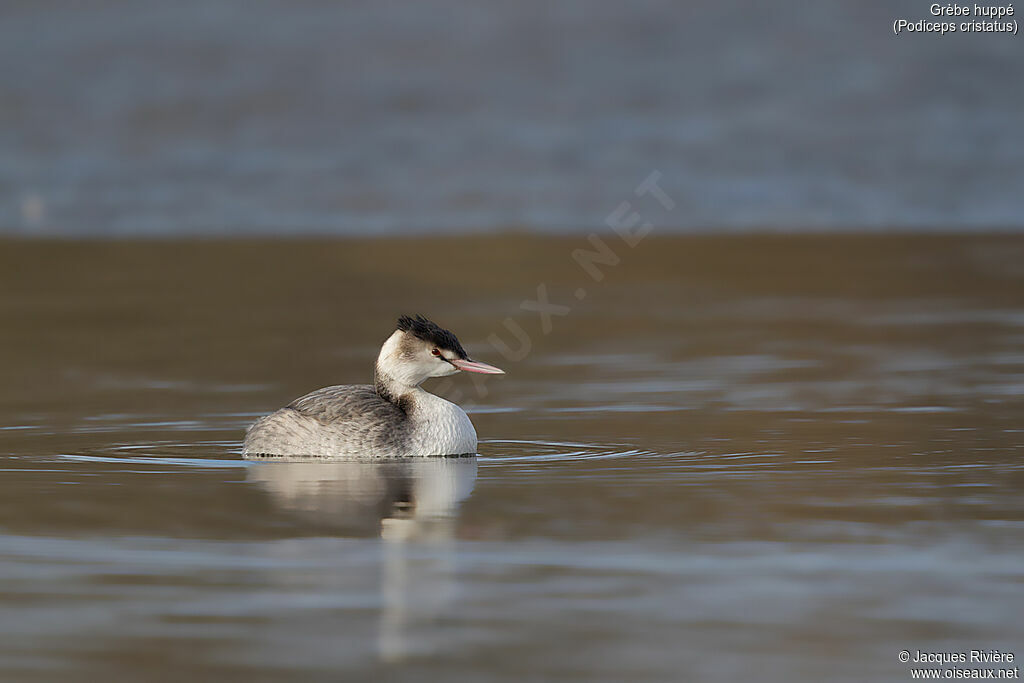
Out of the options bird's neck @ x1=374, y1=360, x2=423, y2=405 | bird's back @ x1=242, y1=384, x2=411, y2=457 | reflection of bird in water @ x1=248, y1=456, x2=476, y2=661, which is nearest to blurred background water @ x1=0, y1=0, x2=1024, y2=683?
reflection of bird in water @ x1=248, y1=456, x2=476, y2=661

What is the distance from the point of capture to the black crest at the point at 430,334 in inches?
430

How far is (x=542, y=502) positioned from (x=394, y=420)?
2.04 meters

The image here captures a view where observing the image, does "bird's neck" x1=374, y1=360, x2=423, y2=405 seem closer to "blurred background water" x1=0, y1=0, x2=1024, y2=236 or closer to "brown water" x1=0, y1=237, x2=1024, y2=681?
"brown water" x1=0, y1=237, x2=1024, y2=681

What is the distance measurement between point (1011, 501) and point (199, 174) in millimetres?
24193

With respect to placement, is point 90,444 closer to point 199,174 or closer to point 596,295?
point 596,295

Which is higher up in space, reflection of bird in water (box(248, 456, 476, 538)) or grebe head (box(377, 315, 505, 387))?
grebe head (box(377, 315, 505, 387))

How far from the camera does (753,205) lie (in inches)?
1142

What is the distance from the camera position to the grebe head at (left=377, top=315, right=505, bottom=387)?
431 inches

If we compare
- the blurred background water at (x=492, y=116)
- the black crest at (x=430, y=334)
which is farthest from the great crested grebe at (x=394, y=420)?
the blurred background water at (x=492, y=116)

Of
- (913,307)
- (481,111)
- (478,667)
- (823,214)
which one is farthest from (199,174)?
(478,667)

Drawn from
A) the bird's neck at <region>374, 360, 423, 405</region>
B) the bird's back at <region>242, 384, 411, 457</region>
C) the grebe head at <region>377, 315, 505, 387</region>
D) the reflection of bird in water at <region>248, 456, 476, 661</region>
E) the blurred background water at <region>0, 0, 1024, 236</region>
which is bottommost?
the reflection of bird in water at <region>248, 456, 476, 661</region>

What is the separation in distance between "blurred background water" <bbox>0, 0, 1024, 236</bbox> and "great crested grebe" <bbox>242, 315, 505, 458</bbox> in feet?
53.4

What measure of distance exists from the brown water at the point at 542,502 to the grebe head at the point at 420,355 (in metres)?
0.54

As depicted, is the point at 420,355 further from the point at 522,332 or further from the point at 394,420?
the point at 522,332
